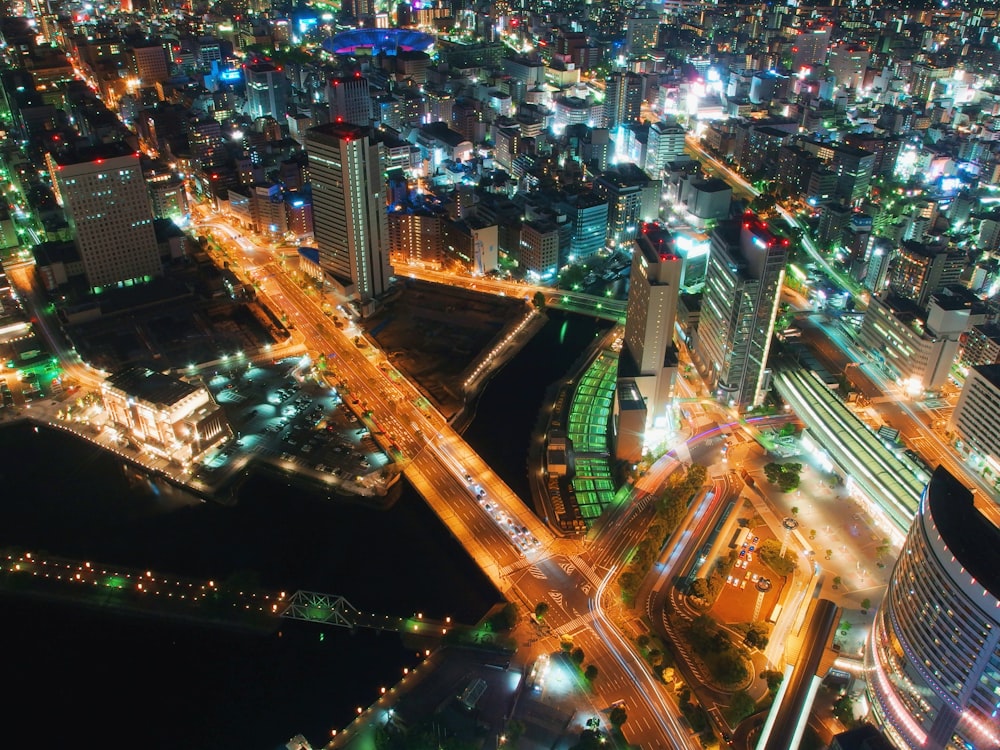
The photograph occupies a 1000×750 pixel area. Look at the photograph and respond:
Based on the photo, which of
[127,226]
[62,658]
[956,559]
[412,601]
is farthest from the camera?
[127,226]

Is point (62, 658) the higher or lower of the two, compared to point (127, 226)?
lower

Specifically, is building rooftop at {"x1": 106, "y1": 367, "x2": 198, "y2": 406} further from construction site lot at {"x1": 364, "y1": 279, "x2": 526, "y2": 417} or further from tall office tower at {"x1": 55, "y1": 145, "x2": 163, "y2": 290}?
tall office tower at {"x1": 55, "y1": 145, "x2": 163, "y2": 290}

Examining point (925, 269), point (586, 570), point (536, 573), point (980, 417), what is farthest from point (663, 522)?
point (925, 269)

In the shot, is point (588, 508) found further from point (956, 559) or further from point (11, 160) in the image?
point (11, 160)

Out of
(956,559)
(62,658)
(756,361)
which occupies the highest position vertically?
(956,559)

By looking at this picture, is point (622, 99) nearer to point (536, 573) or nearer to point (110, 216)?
point (110, 216)

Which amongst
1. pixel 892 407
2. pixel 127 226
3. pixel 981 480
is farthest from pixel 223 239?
pixel 981 480

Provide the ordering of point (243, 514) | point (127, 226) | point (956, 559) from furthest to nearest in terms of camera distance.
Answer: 1. point (127, 226)
2. point (243, 514)
3. point (956, 559)

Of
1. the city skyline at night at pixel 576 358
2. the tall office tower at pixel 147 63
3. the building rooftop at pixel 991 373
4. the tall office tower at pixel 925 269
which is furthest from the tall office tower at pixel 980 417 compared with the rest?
the tall office tower at pixel 147 63
